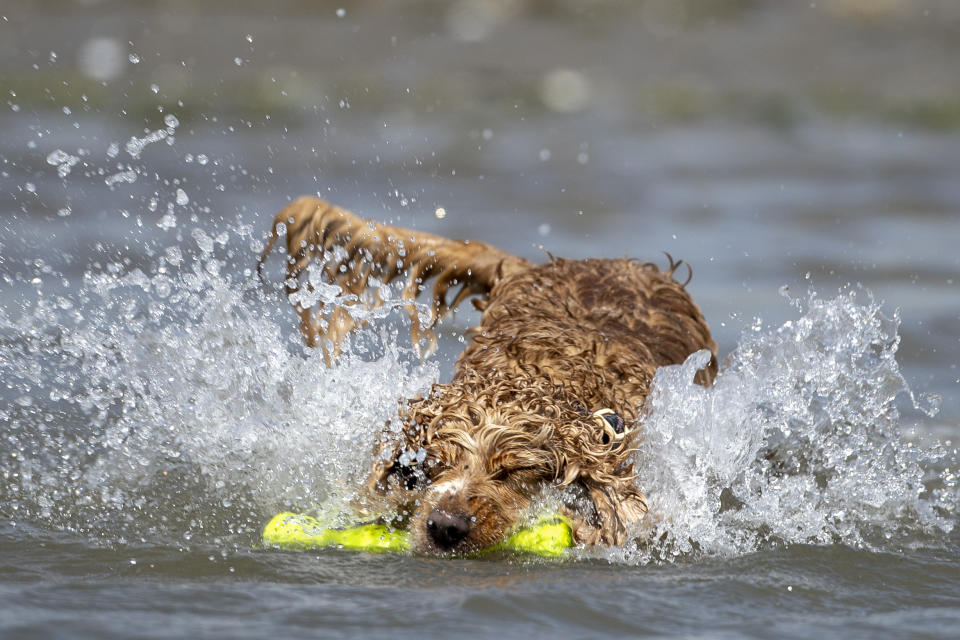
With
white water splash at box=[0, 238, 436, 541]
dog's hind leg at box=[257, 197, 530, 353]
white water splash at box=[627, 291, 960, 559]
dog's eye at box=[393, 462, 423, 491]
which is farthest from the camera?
dog's hind leg at box=[257, 197, 530, 353]

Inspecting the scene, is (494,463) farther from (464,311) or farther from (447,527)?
(464,311)

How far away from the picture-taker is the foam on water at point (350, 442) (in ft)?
22.1

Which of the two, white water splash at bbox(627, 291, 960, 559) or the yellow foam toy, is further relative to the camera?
white water splash at bbox(627, 291, 960, 559)

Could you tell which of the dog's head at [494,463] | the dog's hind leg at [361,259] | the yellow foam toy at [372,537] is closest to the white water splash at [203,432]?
the yellow foam toy at [372,537]

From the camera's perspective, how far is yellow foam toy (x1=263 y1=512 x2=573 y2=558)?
619cm

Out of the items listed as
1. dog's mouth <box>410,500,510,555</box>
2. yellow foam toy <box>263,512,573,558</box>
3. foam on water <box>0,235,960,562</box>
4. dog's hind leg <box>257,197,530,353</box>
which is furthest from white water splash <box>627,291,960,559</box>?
dog's hind leg <box>257,197,530,353</box>

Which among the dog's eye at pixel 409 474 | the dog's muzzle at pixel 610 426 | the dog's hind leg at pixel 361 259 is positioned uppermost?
the dog's hind leg at pixel 361 259

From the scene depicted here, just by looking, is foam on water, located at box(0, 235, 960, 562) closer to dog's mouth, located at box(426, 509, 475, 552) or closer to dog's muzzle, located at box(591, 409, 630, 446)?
dog's muzzle, located at box(591, 409, 630, 446)

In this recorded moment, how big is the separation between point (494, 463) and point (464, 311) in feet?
18.3

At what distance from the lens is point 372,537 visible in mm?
6367

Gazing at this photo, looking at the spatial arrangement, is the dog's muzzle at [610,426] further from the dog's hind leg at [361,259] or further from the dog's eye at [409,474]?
the dog's hind leg at [361,259]

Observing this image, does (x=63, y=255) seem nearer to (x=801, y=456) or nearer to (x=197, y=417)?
(x=197, y=417)

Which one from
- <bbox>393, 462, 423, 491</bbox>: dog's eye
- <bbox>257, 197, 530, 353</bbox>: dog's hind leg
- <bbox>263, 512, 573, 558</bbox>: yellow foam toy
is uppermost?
<bbox>257, 197, 530, 353</bbox>: dog's hind leg

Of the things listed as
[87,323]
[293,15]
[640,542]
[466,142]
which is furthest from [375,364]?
[293,15]
